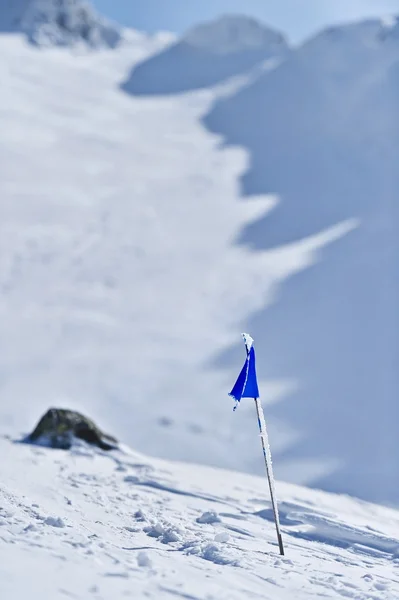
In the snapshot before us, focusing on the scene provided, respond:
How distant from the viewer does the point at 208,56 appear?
61062 millimetres

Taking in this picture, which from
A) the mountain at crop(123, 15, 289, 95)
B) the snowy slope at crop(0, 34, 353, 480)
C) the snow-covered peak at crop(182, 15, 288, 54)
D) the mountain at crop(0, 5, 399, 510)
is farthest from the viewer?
the snow-covered peak at crop(182, 15, 288, 54)

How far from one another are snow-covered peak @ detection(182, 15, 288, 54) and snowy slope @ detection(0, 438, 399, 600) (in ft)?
193

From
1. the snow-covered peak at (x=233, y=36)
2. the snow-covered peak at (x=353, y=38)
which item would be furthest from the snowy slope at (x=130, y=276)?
the snow-covered peak at (x=233, y=36)

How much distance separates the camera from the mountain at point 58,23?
198 ft

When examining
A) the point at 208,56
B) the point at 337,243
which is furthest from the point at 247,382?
the point at 208,56

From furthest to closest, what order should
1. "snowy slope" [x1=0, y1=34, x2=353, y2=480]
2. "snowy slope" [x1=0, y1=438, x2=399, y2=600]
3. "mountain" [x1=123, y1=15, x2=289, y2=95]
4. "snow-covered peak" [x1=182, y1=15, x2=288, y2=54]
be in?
"snow-covered peak" [x1=182, y1=15, x2=288, y2=54] < "mountain" [x1=123, y1=15, x2=289, y2=95] < "snowy slope" [x1=0, y1=34, x2=353, y2=480] < "snowy slope" [x1=0, y1=438, x2=399, y2=600]

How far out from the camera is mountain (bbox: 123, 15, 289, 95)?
5259cm

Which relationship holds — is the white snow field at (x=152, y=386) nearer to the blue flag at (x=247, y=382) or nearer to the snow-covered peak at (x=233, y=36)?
the blue flag at (x=247, y=382)

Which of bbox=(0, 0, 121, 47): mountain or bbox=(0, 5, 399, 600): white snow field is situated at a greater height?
bbox=(0, 0, 121, 47): mountain

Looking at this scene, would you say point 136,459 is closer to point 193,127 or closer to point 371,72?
point 193,127

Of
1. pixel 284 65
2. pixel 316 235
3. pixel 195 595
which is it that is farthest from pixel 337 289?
pixel 284 65

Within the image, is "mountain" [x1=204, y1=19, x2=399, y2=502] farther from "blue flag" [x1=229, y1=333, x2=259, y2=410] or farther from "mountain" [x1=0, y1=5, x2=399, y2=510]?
"blue flag" [x1=229, y1=333, x2=259, y2=410]

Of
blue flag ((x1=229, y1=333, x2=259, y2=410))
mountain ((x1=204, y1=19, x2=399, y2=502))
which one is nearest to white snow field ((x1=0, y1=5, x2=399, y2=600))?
→ mountain ((x1=204, y1=19, x2=399, y2=502))

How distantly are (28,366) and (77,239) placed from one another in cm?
891
